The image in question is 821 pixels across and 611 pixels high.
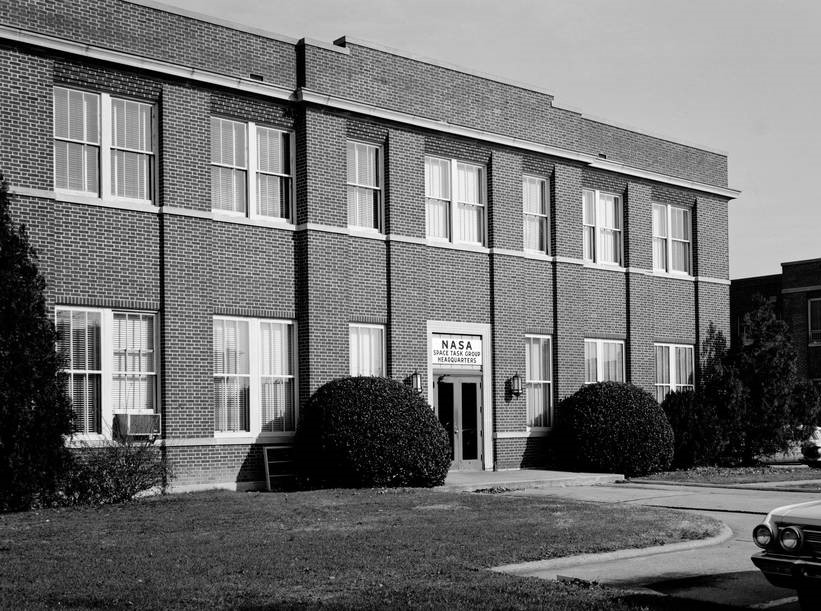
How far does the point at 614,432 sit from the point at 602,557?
13.4 metres

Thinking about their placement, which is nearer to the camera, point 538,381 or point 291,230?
point 291,230

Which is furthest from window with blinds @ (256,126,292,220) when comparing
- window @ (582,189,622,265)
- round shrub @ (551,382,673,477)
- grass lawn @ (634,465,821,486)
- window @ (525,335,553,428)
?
grass lawn @ (634,465,821,486)

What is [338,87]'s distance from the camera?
23.8 metres

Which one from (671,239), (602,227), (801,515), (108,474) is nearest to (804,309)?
(671,239)

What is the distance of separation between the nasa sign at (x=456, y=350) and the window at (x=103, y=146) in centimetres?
759

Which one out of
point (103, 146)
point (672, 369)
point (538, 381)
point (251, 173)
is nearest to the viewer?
point (103, 146)

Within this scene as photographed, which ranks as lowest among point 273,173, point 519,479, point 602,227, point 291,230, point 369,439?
point 519,479

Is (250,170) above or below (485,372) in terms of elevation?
above

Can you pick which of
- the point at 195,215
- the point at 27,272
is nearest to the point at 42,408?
the point at 27,272

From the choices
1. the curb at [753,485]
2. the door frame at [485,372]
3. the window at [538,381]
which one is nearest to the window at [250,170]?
the door frame at [485,372]

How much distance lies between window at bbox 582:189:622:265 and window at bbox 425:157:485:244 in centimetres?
405

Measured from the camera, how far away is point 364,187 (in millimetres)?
24438

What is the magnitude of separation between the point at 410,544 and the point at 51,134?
10.9 m

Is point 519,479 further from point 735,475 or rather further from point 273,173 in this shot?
point 273,173
